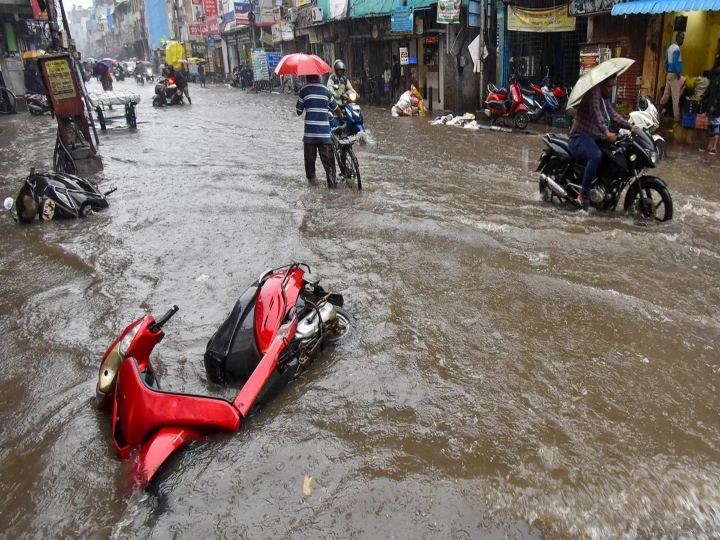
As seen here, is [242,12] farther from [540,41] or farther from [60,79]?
[60,79]

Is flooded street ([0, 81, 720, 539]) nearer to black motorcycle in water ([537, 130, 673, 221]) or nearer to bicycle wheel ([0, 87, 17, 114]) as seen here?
black motorcycle in water ([537, 130, 673, 221])

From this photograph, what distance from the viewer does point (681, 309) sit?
419 cm

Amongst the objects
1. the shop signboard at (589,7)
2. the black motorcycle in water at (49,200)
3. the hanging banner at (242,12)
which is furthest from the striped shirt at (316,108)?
the hanging banner at (242,12)

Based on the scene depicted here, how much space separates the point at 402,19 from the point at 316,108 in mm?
11839

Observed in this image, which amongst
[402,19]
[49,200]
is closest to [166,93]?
[402,19]

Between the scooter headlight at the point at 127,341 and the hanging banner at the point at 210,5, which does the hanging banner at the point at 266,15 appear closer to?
the hanging banner at the point at 210,5

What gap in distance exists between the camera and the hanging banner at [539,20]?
42.3ft

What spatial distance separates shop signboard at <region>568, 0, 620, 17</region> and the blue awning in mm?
505

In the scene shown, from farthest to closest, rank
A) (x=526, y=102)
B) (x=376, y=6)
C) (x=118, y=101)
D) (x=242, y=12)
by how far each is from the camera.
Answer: (x=242, y=12)
(x=376, y=6)
(x=118, y=101)
(x=526, y=102)

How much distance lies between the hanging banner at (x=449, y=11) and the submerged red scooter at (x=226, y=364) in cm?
1387

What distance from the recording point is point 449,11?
15664 mm

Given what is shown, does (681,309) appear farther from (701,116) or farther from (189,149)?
(189,149)

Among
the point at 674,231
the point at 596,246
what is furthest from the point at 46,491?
the point at 674,231

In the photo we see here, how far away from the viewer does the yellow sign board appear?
9.26 m
